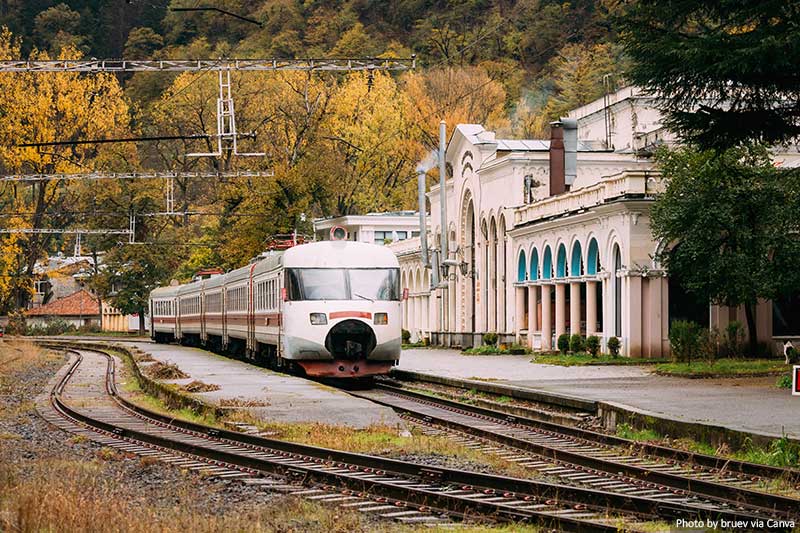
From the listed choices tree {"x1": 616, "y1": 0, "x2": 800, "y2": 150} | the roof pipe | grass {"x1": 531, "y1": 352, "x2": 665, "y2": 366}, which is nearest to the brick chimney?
the roof pipe

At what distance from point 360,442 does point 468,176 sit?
45.3 meters

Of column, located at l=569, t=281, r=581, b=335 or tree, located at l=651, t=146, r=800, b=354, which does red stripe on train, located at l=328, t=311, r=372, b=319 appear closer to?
tree, located at l=651, t=146, r=800, b=354

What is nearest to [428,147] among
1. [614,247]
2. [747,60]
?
[614,247]

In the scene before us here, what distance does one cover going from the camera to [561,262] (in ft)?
161

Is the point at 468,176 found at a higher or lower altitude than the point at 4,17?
lower

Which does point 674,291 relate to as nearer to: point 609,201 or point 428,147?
point 609,201

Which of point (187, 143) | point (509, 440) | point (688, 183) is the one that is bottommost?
point (509, 440)

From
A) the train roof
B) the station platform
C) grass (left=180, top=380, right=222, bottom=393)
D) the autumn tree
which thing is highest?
the autumn tree

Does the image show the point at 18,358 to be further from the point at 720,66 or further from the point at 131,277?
the point at 131,277

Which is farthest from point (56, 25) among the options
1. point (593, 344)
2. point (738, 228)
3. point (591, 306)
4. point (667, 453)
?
point (667, 453)

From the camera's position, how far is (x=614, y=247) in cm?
4322

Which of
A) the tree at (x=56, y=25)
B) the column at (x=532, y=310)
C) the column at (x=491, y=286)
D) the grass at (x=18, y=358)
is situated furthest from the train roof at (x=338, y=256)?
the tree at (x=56, y=25)

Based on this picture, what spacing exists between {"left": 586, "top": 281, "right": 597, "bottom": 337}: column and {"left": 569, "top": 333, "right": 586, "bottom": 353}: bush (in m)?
0.73

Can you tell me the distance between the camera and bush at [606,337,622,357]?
137 ft
